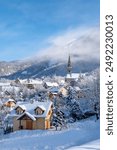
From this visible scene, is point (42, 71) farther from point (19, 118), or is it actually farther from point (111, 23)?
point (111, 23)

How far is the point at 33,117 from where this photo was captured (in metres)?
32.9

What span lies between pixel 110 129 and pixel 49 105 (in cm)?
2908

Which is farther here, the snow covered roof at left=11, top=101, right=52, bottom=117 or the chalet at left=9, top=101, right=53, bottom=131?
the snow covered roof at left=11, top=101, right=52, bottom=117

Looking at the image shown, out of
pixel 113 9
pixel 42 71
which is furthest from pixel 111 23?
pixel 42 71

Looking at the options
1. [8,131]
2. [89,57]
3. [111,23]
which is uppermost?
[89,57]

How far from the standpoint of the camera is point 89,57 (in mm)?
179500

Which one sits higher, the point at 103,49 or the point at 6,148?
the point at 103,49

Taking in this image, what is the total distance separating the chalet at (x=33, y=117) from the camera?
107ft

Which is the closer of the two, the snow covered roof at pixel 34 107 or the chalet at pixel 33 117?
the chalet at pixel 33 117

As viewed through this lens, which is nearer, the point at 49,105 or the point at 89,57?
the point at 49,105

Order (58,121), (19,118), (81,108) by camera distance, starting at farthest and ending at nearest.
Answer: (81,108)
(19,118)
(58,121)

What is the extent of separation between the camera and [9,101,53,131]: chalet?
107 feet

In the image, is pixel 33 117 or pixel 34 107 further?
pixel 34 107

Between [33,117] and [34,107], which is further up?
[34,107]
